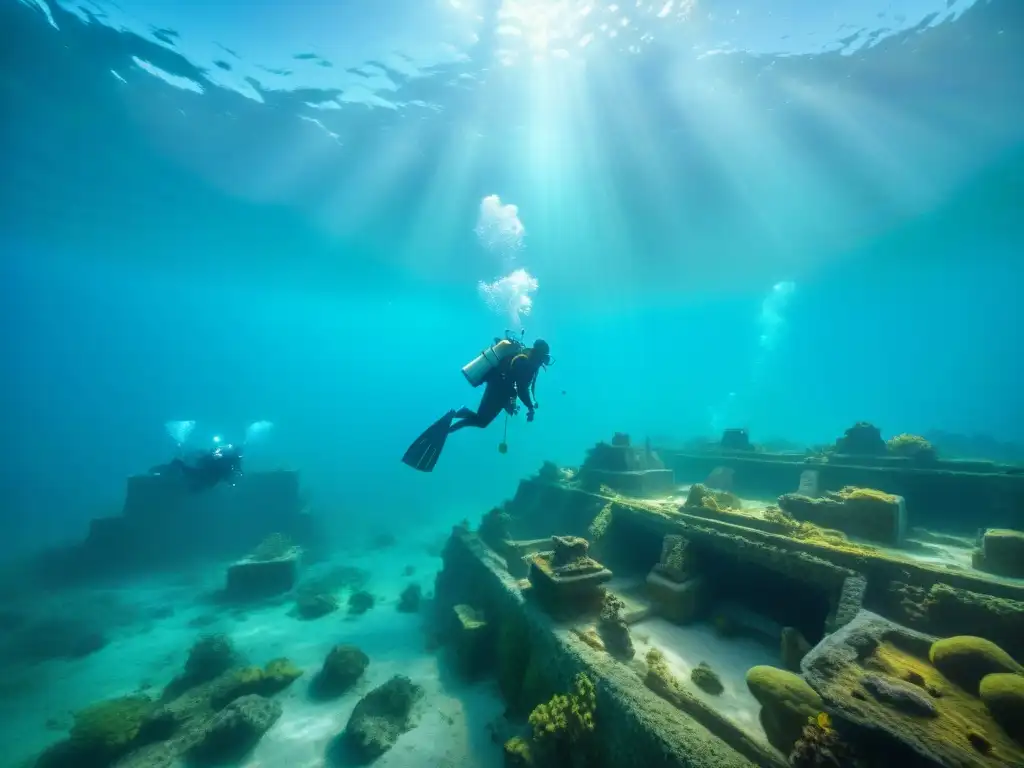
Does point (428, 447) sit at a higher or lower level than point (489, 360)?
lower

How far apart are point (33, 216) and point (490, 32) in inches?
1317

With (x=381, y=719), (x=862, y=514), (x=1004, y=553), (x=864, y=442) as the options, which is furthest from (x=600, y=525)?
(x=864, y=442)

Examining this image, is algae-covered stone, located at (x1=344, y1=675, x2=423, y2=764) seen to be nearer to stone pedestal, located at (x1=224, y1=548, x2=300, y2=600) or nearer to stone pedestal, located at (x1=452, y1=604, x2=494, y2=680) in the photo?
stone pedestal, located at (x1=452, y1=604, x2=494, y2=680)

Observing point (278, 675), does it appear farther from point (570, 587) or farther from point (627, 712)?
point (627, 712)

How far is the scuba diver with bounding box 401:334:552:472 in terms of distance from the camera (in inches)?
343

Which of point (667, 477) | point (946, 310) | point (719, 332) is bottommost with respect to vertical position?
point (667, 477)

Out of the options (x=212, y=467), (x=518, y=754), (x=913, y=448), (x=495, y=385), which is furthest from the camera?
(x=212, y=467)

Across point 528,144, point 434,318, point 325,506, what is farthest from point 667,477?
point 434,318

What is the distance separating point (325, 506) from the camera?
4028 cm

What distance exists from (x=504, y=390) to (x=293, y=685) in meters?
10.2

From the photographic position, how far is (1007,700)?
4.32 meters

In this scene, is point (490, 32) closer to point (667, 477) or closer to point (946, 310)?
point (667, 477)

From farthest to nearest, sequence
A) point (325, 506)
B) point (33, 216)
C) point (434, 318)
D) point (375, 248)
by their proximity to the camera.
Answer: point (434, 318), point (325, 506), point (375, 248), point (33, 216)

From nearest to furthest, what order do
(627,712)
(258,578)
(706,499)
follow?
(627,712)
(706,499)
(258,578)
